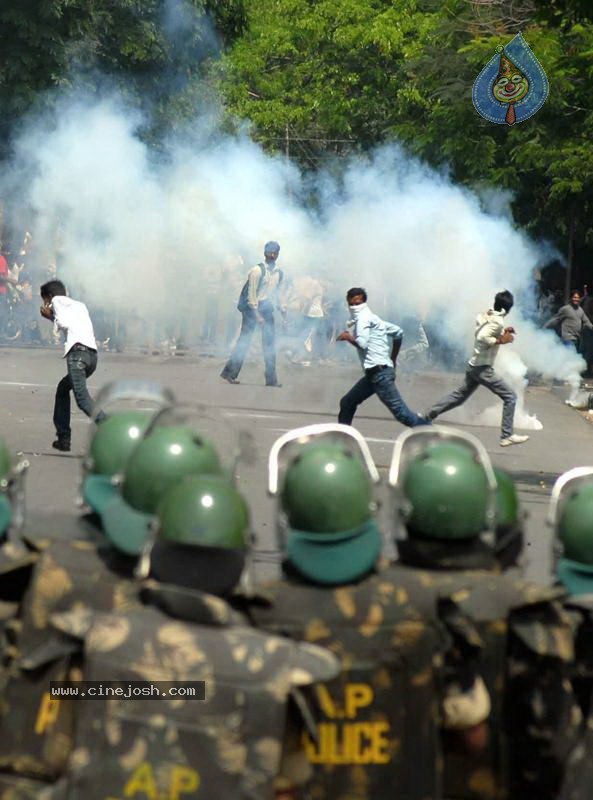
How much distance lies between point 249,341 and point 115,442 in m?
13.2

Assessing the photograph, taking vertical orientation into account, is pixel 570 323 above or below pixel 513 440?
above

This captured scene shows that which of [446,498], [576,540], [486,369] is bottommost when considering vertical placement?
[486,369]

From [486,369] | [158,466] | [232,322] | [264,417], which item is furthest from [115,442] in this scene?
[232,322]

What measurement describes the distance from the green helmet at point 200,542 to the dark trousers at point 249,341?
14017 millimetres

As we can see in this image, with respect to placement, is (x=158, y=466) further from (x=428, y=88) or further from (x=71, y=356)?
(x=428, y=88)

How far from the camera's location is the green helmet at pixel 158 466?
412 centimetres

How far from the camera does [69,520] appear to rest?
177 inches

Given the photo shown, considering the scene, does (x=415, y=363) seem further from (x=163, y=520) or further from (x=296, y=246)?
(x=163, y=520)

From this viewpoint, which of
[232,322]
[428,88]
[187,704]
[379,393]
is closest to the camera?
[187,704]

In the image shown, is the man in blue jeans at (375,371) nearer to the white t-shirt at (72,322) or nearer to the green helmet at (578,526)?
the white t-shirt at (72,322)

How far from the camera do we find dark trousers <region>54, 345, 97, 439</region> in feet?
38.4

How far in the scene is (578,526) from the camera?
4133 mm

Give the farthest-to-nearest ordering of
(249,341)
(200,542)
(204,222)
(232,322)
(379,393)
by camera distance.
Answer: (232,322)
(204,222)
(249,341)
(379,393)
(200,542)

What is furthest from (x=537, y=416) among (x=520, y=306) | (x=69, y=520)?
(x=69, y=520)
